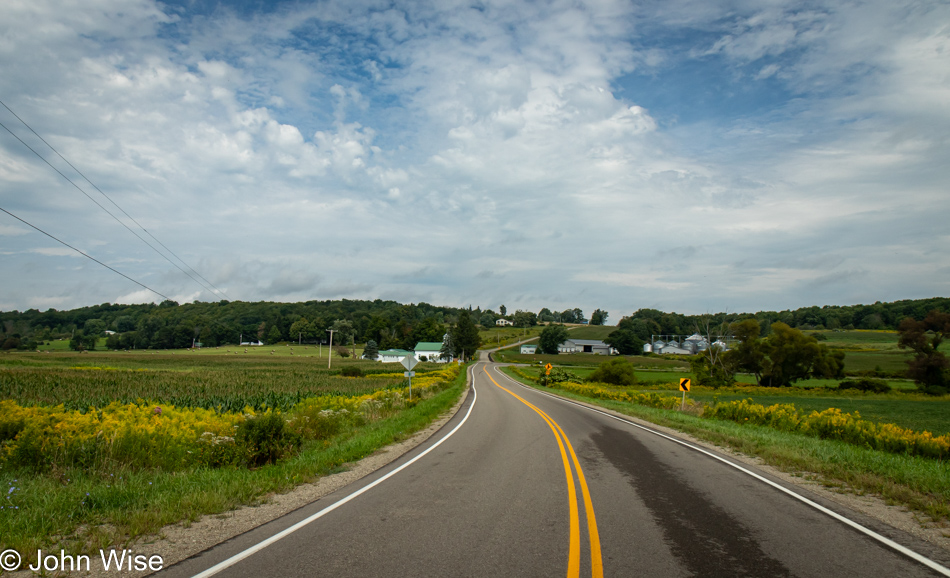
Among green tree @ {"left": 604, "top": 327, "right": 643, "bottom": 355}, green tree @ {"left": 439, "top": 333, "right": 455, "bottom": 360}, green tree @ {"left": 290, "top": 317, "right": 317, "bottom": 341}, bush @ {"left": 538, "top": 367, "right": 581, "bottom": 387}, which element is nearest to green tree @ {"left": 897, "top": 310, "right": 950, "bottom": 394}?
bush @ {"left": 538, "top": 367, "right": 581, "bottom": 387}

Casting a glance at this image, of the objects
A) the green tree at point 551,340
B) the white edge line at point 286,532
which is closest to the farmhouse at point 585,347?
the green tree at point 551,340

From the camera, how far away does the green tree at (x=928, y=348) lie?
5597 centimetres

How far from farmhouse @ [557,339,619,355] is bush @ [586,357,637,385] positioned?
78.0m

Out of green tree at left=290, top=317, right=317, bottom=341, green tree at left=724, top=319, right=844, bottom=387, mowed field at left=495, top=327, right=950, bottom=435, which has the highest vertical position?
green tree at left=290, top=317, right=317, bottom=341

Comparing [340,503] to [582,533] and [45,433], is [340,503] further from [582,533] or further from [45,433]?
[45,433]

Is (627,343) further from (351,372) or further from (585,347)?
(351,372)

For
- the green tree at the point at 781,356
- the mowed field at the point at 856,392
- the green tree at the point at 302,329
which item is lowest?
the mowed field at the point at 856,392

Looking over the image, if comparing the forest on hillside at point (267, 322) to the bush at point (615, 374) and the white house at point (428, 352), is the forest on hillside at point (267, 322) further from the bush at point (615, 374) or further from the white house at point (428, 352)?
the white house at point (428, 352)

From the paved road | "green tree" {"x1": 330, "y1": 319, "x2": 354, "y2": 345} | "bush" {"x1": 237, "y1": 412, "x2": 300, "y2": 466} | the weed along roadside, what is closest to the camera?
the paved road

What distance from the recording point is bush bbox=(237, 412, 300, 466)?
426 inches

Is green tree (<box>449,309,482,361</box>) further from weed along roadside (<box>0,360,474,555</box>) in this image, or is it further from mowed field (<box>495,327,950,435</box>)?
weed along roadside (<box>0,360,474,555</box>)

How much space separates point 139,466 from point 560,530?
8.58 m

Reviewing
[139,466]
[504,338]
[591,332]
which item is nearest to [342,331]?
[504,338]

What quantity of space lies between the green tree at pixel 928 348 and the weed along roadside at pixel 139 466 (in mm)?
68411
